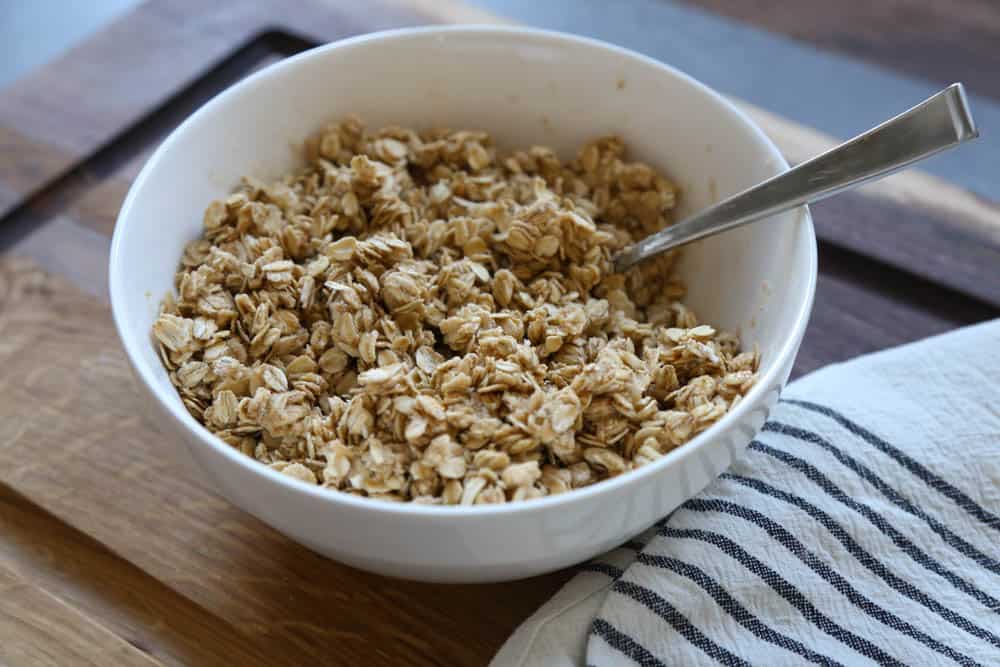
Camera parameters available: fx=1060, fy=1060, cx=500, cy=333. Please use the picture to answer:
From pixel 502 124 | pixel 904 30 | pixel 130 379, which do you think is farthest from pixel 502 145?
pixel 904 30

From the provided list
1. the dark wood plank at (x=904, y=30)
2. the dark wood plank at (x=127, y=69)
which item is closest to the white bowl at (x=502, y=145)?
the dark wood plank at (x=127, y=69)

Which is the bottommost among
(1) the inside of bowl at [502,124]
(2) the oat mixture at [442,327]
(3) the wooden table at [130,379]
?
(3) the wooden table at [130,379]

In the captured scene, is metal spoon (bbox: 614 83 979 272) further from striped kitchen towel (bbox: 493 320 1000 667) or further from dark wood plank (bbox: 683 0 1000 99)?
dark wood plank (bbox: 683 0 1000 99)

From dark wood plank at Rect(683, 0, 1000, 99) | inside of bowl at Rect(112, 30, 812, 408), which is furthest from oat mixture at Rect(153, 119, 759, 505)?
dark wood plank at Rect(683, 0, 1000, 99)

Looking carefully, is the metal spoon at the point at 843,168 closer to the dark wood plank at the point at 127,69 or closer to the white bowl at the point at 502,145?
the white bowl at the point at 502,145

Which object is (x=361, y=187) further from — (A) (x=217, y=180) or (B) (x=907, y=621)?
(B) (x=907, y=621)
